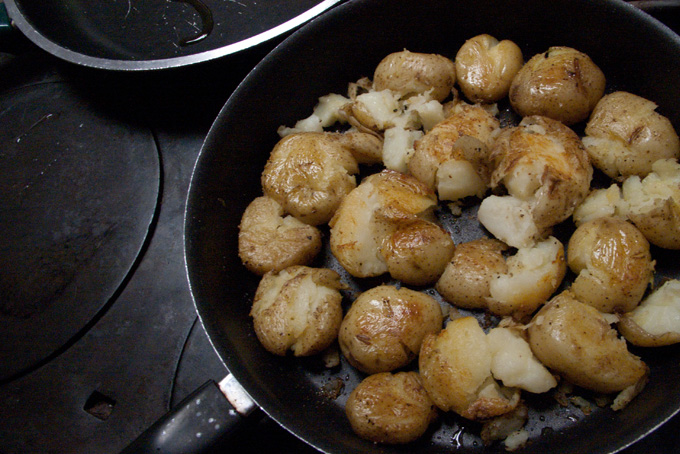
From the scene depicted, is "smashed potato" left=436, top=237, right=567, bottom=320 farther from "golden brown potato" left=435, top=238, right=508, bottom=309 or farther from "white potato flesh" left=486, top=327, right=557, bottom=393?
"white potato flesh" left=486, top=327, right=557, bottom=393

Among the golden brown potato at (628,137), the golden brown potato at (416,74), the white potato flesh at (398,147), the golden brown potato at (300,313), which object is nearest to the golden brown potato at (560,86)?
the golden brown potato at (628,137)

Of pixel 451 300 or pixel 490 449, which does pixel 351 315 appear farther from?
pixel 490 449

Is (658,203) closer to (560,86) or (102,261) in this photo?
(560,86)

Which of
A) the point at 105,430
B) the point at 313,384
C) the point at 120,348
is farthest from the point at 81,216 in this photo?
the point at 313,384

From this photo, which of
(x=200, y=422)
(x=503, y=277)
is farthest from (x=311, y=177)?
(x=200, y=422)

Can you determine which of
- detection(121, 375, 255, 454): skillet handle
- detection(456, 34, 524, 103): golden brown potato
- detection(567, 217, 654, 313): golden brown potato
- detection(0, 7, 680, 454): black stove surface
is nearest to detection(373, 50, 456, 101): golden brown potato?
detection(456, 34, 524, 103): golden brown potato
